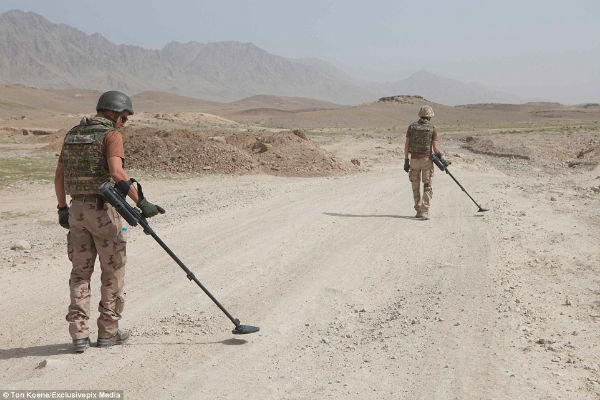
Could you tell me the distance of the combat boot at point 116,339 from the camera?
512cm

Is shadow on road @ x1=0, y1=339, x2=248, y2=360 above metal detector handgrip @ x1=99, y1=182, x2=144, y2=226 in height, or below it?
below

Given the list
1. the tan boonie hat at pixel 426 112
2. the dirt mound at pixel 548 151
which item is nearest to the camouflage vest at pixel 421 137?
the tan boonie hat at pixel 426 112

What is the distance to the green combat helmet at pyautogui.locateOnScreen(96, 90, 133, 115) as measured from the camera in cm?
491

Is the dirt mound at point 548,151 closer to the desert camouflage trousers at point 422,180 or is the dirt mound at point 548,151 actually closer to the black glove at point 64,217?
the desert camouflage trousers at point 422,180

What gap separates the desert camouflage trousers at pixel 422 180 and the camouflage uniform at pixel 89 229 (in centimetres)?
710

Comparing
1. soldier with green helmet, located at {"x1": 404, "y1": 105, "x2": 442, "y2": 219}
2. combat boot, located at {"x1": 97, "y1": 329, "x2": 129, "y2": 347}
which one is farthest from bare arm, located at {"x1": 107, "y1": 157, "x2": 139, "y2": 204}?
soldier with green helmet, located at {"x1": 404, "y1": 105, "x2": 442, "y2": 219}

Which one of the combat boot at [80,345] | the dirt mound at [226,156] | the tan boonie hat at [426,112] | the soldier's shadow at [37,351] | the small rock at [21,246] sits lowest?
the soldier's shadow at [37,351]

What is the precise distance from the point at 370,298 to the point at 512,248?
3.17 meters

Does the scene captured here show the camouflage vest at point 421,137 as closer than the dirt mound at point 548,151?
Yes

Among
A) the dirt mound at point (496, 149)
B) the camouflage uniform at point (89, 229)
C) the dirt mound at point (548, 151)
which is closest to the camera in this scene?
the camouflage uniform at point (89, 229)

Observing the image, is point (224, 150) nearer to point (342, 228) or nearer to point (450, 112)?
A: point (342, 228)

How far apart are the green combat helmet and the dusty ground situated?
212cm

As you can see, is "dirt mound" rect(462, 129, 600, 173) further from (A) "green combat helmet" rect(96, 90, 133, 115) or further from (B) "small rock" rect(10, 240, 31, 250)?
(A) "green combat helmet" rect(96, 90, 133, 115)

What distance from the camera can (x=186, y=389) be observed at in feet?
14.3
